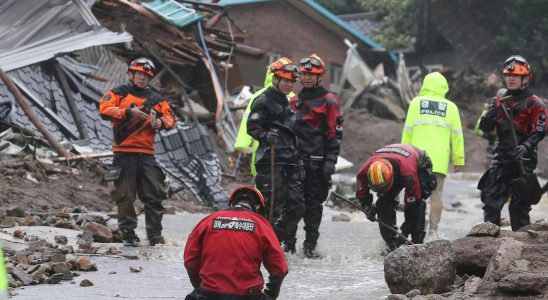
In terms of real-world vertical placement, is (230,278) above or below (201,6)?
below

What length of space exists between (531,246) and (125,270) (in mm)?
3386

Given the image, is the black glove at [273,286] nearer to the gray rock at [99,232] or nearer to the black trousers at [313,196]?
the black trousers at [313,196]

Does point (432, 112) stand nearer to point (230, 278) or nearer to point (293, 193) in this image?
point (293, 193)

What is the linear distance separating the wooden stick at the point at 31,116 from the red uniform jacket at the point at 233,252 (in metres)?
9.23

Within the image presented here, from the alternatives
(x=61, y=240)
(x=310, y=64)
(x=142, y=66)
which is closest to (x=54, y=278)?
(x=61, y=240)

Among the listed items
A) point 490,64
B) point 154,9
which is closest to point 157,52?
point 154,9

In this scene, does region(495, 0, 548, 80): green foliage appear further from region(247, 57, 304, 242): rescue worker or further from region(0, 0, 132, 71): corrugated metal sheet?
region(247, 57, 304, 242): rescue worker

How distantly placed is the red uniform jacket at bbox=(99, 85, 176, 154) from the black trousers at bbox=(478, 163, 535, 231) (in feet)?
10.9

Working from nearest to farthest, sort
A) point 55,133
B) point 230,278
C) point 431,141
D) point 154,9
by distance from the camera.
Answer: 1. point 230,278
2. point 431,141
3. point 55,133
4. point 154,9

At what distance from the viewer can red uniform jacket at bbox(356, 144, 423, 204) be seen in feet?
31.7

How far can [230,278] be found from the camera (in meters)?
5.69

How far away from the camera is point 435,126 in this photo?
37.1 ft

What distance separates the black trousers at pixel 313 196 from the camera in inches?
400

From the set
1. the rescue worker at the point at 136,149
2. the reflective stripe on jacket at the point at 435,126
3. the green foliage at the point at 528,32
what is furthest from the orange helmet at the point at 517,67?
the green foliage at the point at 528,32
